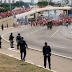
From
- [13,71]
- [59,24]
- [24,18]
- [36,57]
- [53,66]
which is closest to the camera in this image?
[13,71]

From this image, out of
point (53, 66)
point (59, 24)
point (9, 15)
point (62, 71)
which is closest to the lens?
point (62, 71)

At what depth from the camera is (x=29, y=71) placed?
43.4 ft

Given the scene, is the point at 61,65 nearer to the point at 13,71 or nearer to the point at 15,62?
the point at 15,62

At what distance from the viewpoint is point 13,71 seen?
12.9 metres

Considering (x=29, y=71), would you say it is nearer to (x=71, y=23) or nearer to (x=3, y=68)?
(x=3, y=68)

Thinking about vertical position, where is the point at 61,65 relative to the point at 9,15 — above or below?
above

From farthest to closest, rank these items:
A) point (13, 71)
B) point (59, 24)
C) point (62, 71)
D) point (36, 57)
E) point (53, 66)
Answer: point (59, 24) → point (36, 57) → point (53, 66) → point (62, 71) → point (13, 71)

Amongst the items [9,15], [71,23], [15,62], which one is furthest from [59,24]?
[15,62]

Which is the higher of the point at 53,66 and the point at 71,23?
the point at 53,66

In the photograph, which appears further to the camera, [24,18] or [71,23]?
[24,18]

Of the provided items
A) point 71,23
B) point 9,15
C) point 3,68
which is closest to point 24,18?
point 9,15

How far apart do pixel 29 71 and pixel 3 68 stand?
1178mm

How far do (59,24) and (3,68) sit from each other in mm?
45497

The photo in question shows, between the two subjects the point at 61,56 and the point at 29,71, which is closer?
the point at 29,71
